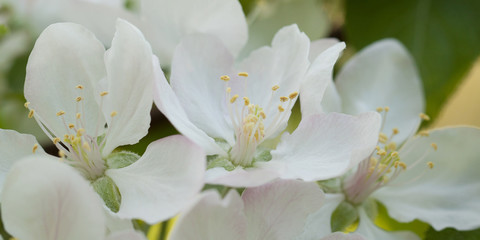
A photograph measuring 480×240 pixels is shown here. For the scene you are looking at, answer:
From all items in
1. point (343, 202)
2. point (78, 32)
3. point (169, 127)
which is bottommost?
point (169, 127)

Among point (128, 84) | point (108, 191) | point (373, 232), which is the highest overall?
point (128, 84)

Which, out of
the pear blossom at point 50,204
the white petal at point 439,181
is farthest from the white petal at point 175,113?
the white petal at point 439,181

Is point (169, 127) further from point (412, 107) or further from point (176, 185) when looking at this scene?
point (176, 185)

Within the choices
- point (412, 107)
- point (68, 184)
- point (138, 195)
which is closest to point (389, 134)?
point (412, 107)

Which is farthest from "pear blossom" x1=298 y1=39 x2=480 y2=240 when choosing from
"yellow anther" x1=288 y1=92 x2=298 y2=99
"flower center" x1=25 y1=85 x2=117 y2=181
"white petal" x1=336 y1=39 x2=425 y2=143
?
"flower center" x1=25 y1=85 x2=117 y2=181

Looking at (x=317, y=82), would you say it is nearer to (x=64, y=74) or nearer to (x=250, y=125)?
(x=250, y=125)

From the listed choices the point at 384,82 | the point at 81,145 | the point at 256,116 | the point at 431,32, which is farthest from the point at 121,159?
the point at 431,32

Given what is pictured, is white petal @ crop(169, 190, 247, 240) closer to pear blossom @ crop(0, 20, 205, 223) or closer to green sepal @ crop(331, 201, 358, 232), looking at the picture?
pear blossom @ crop(0, 20, 205, 223)
